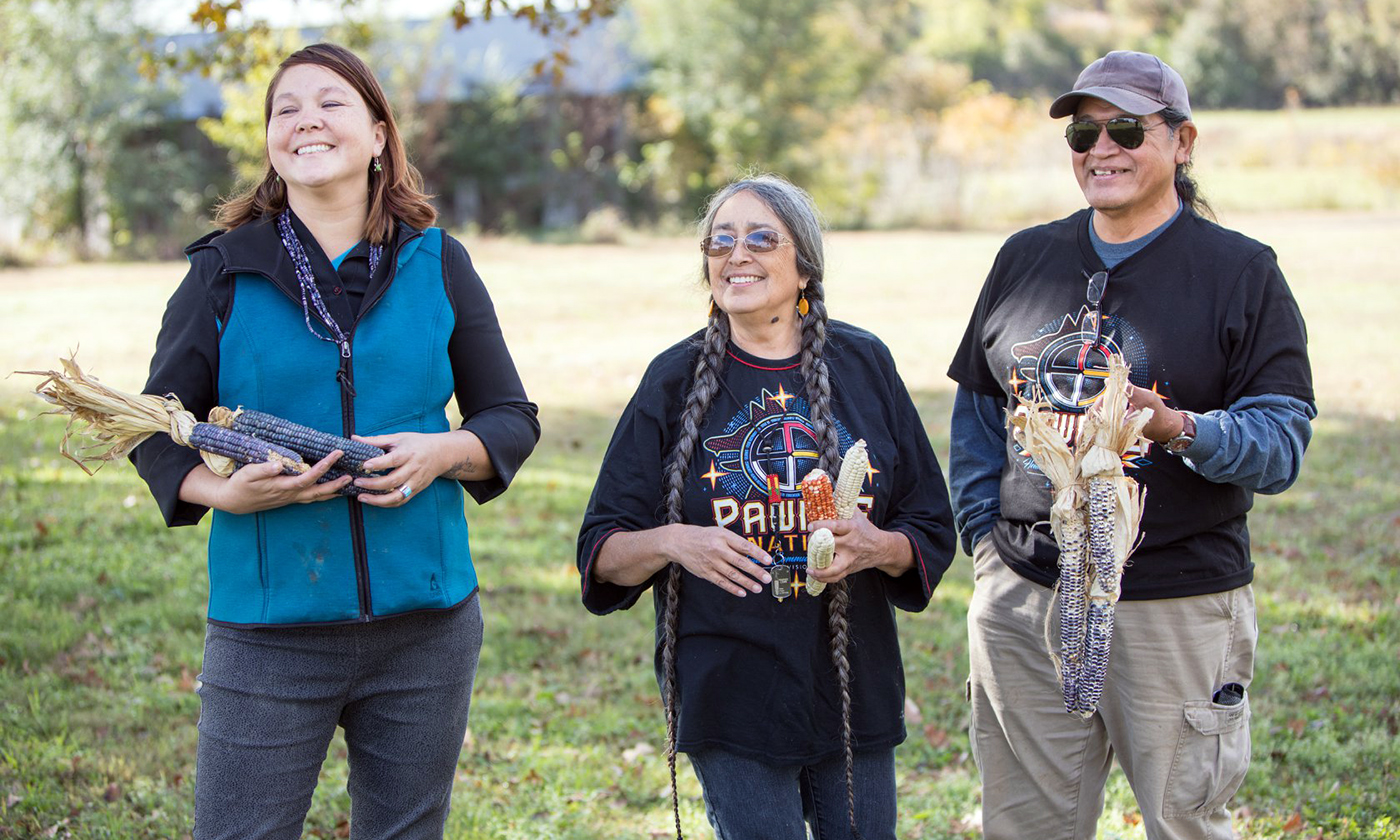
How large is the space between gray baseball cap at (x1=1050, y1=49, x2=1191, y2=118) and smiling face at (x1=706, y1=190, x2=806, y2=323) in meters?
0.80

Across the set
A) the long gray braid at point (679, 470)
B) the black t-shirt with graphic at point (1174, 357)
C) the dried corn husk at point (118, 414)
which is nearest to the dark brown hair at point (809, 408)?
the long gray braid at point (679, 470)

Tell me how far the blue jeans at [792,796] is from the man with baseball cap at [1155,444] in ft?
1.52

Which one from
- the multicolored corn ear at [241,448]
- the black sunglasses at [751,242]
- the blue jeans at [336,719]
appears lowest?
the blue jeans at [336,719]

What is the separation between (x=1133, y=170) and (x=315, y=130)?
1976mm

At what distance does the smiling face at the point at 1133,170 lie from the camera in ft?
9.66

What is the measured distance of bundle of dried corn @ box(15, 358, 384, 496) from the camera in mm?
2539

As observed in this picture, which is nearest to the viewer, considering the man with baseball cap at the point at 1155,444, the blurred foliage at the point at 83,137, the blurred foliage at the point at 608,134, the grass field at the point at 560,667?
the man with baseball cap at the point at 1155,444

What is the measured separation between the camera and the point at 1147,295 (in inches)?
115

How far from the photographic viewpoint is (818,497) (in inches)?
107

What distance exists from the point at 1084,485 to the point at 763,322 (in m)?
0.89

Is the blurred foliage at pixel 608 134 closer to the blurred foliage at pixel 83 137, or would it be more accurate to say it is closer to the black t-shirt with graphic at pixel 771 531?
the blurred foliage at pixel 83 137

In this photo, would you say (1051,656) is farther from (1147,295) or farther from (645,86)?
(645,86)

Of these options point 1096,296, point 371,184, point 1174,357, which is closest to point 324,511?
point 371,184

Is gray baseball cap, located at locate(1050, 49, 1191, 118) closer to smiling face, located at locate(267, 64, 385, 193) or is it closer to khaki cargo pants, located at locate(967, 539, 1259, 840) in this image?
khaki cargo pants, located at locate(967, 539, 1259, 840)
